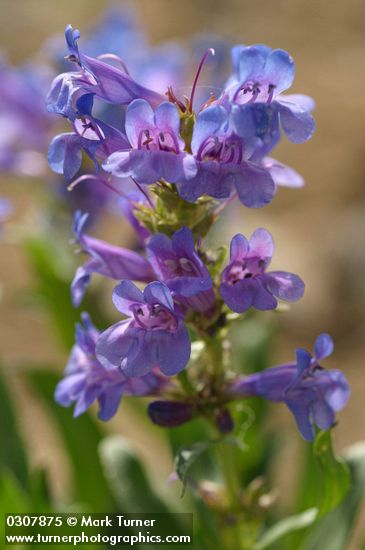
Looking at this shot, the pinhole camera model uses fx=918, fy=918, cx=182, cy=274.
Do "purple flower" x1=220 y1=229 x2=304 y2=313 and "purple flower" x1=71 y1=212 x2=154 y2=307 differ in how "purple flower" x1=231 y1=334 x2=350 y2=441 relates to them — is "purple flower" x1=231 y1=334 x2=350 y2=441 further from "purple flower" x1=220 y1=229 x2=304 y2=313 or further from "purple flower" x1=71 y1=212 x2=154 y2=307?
"purple flower" x1=71 y1=212 x2=154 y2=307

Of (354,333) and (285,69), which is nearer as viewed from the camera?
(285,69)

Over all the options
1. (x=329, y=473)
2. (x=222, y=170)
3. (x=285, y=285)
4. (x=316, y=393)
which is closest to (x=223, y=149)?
(x=222, y=170)

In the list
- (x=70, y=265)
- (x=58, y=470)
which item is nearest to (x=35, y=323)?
(x=58, y=470)

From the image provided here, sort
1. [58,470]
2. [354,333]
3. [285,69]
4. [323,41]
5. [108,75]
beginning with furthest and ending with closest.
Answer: [323,41] → [354,333] → [58,470] → [108,75] → [285,69]

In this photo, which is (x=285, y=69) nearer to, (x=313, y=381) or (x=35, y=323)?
(x=313, y=381)

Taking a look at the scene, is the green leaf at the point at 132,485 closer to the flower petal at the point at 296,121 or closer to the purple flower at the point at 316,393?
the purple flower at the point at 316,393

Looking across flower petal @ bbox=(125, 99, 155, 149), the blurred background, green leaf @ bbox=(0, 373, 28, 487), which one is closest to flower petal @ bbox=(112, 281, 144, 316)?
flower petal @ bbox=(125, 99, 155, 149)
